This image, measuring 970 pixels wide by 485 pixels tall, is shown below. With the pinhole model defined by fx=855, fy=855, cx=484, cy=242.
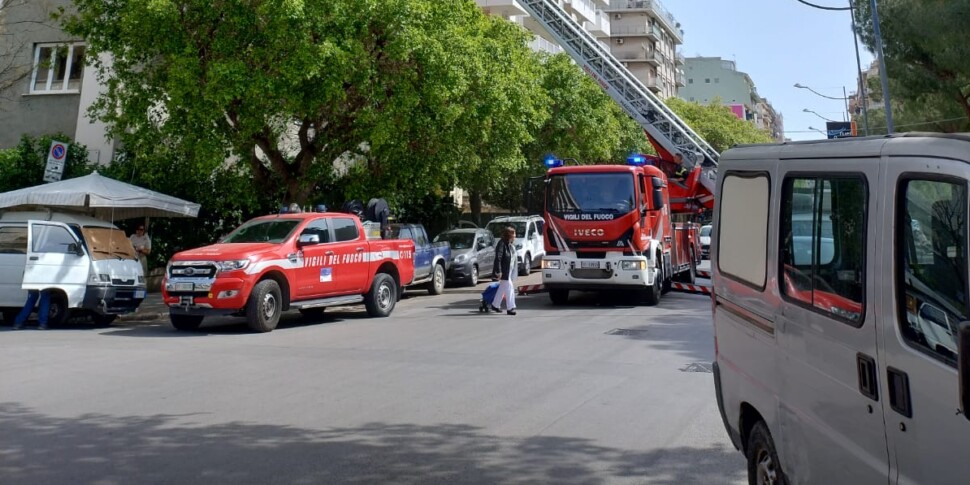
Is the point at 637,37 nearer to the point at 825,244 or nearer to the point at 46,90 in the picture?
the point at 46,90

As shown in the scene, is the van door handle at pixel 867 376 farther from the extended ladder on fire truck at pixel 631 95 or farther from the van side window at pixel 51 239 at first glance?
the extended ladder on fire truck at pixel 631 95

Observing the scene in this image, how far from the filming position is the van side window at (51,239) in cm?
1484

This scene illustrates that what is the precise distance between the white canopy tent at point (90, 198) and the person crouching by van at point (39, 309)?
2993 mm

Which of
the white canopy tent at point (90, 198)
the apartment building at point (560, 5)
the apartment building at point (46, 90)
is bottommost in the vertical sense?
the white canopy tent at point (90, 198)

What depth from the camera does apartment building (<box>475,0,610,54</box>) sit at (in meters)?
51.6

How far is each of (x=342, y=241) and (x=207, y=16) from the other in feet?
18.5

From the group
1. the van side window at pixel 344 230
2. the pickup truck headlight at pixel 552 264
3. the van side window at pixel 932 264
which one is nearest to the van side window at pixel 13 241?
the van side window at pixel 344 230

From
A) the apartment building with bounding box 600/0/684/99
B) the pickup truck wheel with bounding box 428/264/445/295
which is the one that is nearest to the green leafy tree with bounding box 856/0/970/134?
the pickup truck wheel with bounding box 428/264/445/295

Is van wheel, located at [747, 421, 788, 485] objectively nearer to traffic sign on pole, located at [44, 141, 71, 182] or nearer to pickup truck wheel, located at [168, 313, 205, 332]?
pickup truck wheel, located at [168, 313, 205, 332]

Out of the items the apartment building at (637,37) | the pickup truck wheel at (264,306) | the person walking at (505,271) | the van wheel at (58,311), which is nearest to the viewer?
the pickup truck wheel at (264,306)

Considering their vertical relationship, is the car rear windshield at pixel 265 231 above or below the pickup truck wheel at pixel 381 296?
above

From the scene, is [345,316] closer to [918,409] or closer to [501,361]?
[501,361]

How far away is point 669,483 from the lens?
5582 millimetres

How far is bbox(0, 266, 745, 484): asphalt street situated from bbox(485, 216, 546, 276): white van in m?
13.9
